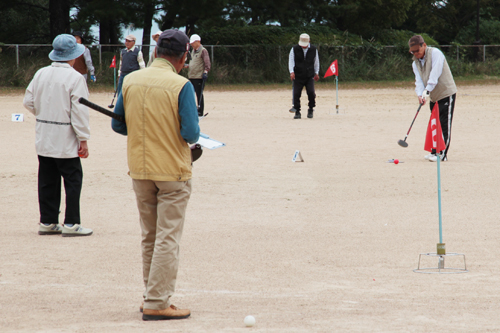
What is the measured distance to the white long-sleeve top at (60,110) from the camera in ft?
20.7

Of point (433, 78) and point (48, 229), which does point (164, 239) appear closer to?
point (48, 229)

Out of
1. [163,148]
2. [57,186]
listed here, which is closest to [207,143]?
[163,148]

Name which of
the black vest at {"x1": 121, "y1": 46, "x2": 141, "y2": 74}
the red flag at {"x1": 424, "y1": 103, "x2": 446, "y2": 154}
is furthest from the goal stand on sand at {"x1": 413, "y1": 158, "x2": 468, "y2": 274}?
the black vest at {"x1": 121, "y1": 46, "x2": 141, "y2": 74}

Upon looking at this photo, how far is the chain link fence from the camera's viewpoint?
33.3 metres

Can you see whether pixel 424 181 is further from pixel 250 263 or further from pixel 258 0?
pixel 258 0

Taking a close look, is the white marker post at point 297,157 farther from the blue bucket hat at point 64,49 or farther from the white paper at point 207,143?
the white paper at point 207,143

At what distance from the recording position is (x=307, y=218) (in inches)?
285

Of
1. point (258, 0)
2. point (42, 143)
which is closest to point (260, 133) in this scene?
point (42, 143)

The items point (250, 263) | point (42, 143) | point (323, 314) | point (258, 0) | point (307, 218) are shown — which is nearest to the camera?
point (323, 314)

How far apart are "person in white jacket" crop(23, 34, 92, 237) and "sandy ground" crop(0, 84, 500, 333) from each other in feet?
1.39

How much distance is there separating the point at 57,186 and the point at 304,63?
11.4 meters

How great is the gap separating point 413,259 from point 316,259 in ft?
2.46

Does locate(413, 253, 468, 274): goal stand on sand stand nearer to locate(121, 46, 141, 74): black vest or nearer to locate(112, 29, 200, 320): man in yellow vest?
locate(112, 29, 200, 320): man in yellow vest

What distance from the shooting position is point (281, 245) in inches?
242
